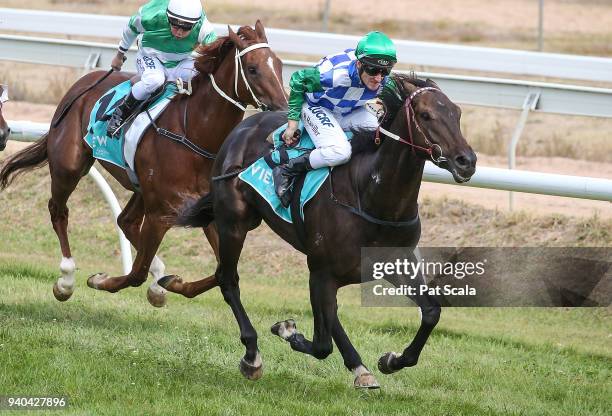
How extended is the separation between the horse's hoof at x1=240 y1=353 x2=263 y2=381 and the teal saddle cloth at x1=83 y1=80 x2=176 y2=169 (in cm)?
225

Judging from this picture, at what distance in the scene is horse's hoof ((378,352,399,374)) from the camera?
689 centimetres

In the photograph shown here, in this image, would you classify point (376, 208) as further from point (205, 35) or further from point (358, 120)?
point (205, 35)

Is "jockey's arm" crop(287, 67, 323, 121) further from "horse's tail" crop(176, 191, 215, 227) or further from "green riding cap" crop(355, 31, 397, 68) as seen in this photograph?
"horse's tail" crop(176, 191, 215, 227)

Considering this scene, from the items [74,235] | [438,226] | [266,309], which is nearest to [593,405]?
[266,309]

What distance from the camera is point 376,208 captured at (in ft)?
21.8

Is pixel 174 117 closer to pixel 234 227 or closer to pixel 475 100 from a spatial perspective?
pixel 234 227

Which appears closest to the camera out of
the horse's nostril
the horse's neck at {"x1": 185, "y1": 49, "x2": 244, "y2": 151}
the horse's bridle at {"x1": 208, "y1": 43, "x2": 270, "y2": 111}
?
the horse's nostril

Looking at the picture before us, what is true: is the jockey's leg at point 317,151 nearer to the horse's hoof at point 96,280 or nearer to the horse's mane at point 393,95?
the horse's mane at point 393,95

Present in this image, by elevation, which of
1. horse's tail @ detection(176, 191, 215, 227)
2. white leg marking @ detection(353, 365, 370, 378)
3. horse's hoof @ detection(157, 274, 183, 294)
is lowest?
horse's hoof @ detection(157, 274, 183, 294)

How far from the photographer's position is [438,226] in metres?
11.1

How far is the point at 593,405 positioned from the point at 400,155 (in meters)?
1.89

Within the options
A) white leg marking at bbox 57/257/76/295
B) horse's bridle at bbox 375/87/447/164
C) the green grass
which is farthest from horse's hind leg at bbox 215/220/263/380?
white leg marking at bbox 57/257/76/295

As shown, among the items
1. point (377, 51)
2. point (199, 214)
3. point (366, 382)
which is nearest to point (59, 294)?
point (199, 214)

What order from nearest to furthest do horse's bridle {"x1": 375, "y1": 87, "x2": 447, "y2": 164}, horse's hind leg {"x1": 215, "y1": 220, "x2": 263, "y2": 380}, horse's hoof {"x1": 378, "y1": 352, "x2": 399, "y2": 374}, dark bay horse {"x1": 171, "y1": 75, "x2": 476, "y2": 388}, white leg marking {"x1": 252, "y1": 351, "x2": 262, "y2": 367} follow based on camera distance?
horse's bridle {"x1": 375, "y1": 87, "x2": 447, "y2": 164} < dark bay horse {"x1": 171, "y1": 75, "x2": 476, "y2": 388} < horse's hoof {"x1": 378, "y1": 352, "x2": 399, "y2": 374} < white leg marking {"x1": 252, "y1": 351, "x2": 262, "y2": 367} < horse's hind leg {"x1": 215, "y1": 220, "x2": 263, "y2": 380}
